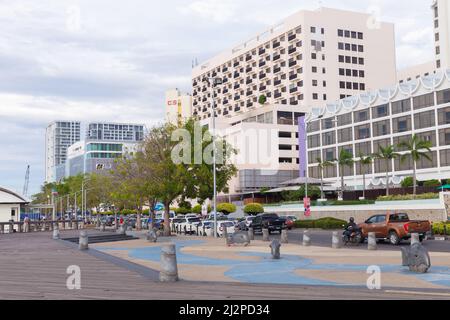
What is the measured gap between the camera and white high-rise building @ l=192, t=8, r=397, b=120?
108625 millimetres

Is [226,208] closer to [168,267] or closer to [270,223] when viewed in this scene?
[270,223]

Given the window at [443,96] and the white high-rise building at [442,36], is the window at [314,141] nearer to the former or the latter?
the window at [443,96]

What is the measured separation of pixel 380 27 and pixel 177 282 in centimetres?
11061

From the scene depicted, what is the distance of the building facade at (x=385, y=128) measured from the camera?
71750 mm

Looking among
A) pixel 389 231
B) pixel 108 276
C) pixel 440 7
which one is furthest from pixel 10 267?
pixel 440 7

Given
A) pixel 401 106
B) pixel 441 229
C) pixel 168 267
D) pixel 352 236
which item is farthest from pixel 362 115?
pixel 168 267

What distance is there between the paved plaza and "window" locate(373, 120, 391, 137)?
5786 cm

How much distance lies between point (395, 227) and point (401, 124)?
52.0 m

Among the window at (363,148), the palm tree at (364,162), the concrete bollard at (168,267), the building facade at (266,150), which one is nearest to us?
the concrete bollard at (168,267)

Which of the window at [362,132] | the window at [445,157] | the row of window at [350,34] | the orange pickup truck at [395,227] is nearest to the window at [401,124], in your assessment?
the window at [362,132]

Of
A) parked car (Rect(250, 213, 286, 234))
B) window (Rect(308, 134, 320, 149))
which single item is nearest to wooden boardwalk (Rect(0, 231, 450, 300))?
parked car (Rect(250, 213, 286, 234))

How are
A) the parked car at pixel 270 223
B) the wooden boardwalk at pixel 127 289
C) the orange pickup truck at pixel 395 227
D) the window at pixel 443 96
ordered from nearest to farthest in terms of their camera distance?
1. the wooden boardwalk at pixel 127 289
2. the orange pickup truck at pixel 395 227
3. the parked car at pixel 270 223
4. the window at pixel 443 96

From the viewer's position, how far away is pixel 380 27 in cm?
11538

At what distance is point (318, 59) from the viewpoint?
359 feet
